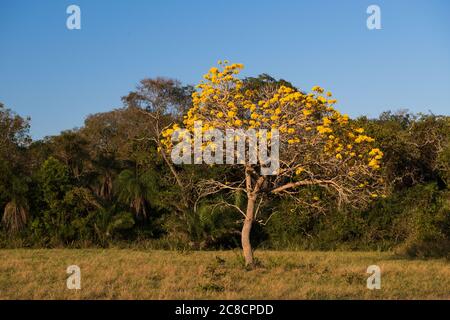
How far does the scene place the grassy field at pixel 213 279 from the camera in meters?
9.57

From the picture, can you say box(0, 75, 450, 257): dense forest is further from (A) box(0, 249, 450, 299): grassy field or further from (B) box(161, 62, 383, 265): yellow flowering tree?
(B) box(161, 62, 383, 265): yellow flowering tree

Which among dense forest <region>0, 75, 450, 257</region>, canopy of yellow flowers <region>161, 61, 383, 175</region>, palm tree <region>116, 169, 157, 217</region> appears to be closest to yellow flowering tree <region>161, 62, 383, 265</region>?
canopy of yellow flowers <region>161, 61, 383, 175</region>

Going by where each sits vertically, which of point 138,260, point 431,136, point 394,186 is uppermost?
point 431,136

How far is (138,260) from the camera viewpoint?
1534cm

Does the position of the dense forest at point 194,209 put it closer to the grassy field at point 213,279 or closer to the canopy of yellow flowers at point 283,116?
the grassy field at point 213,279

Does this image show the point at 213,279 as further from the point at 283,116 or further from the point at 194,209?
the point at 194,209

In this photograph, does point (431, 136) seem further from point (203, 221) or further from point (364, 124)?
point (203, 221)

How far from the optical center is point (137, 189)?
21.8 meters

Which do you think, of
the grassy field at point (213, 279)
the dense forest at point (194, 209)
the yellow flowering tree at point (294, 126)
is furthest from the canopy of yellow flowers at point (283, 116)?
the dense forest at point (194, 209)

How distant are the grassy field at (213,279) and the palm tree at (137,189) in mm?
5815

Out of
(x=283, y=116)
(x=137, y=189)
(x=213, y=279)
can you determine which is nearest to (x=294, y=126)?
(x=283, y=116)
